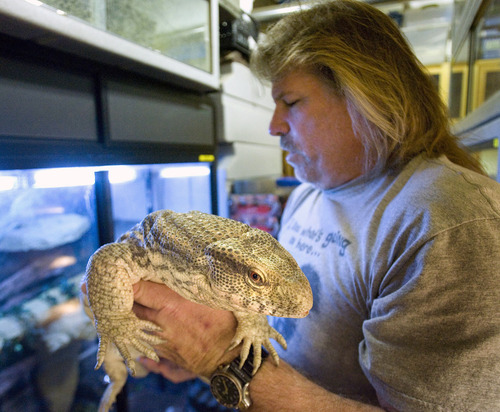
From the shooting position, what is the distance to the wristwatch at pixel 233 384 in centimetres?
105

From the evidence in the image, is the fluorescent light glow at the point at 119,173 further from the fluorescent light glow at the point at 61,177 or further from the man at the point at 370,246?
the man at the point at 370,246

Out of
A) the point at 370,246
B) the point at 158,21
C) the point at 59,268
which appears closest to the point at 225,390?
the point at 370,246

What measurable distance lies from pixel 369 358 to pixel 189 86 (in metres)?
1.95

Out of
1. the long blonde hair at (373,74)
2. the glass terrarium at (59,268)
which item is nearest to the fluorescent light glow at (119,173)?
the glass terrarium at (59,268)

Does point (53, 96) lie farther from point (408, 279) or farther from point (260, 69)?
point (408, 279)

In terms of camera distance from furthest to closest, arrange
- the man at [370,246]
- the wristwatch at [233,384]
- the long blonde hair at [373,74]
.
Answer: the long blonde hair at [373,74] → the wristwatch at [233,384] → the man at [370,246]

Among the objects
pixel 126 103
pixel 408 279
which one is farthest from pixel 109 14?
pixel 408 279

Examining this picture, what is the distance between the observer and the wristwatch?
1049 millimetres

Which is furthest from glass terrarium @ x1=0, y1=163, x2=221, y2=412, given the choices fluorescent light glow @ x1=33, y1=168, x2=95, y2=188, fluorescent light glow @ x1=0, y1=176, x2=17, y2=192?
fluorescent light glow @ x1=0, y1=176, x2=17, y2=192

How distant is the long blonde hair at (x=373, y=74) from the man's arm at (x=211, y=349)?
920mm

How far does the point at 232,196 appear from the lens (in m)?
2.93

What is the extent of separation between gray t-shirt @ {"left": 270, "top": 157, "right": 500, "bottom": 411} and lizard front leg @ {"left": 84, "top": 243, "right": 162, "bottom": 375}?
0.70 metres

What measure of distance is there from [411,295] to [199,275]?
643 mm

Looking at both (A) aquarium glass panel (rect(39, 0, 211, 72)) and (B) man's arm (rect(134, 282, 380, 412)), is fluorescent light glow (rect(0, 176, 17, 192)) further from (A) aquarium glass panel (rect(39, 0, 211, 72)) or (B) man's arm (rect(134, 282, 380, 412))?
(B) man's arm (rect(134, 282, 380, 412))
